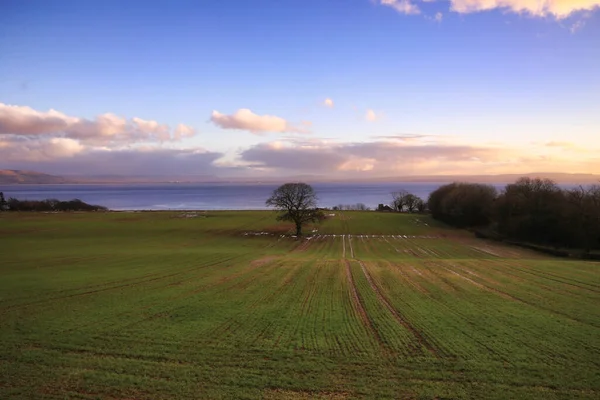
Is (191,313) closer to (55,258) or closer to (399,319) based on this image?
(399,319)

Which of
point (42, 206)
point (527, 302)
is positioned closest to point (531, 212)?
point (527, 302)

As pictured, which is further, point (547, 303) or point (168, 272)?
point (168, 272)

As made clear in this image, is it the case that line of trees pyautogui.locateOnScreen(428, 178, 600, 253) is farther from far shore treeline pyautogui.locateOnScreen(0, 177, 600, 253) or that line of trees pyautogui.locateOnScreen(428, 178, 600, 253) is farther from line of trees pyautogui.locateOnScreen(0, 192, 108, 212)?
line of trees pyautogui.locateOnScreen(0, 192, 108, 212)

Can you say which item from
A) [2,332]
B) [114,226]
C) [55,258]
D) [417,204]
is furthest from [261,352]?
[417,204]

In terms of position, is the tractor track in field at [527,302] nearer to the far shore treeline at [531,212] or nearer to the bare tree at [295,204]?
the far shore treeline at [531,212]

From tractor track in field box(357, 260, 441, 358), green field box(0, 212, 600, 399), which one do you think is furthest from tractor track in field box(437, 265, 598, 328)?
tractor track in field box(357, 260, 441, 358)

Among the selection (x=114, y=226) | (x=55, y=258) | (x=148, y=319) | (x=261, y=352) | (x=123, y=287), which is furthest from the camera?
(x=114, y=226)

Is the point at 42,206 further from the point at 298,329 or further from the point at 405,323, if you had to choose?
the point at 405,323
